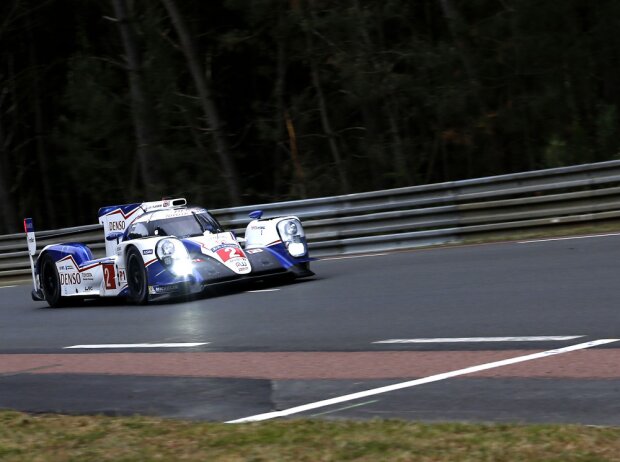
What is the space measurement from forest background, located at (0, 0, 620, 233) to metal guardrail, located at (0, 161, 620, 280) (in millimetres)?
3273

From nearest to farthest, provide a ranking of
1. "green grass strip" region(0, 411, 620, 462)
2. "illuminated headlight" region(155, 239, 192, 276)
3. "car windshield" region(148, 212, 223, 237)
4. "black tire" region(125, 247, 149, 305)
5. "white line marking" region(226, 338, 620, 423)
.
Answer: "green grass strip" region(0, 411, 620, 462) → "white line marking" region(226, 338, 620, 423) → "illuminated headlight" region(155, 239, 192, 276) → "black tire" region(125, 247, 149, 305) → "car windshield" region(148, 212, 223, 237)

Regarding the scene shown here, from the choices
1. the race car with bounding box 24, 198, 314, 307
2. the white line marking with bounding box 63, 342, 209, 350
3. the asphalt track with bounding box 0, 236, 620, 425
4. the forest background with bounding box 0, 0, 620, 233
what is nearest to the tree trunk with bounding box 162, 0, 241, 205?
the forest background with bounding box 0, 0, 620, 233

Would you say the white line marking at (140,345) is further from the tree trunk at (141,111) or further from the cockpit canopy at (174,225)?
the tree trunk at (141,111)

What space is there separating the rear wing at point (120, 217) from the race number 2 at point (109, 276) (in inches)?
→ 9.2

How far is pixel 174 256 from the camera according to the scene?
12570 millimetres

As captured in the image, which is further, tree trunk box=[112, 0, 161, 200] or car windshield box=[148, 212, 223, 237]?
tree trunk box=[112, 0, 161, 200]

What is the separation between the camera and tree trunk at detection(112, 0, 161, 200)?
2350cm

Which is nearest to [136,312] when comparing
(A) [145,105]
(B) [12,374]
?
(B) [12,374]

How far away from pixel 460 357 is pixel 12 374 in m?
3.95

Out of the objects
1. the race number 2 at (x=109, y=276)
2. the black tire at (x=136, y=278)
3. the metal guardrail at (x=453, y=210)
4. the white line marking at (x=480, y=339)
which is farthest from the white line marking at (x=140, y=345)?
the metal guardrail at (x=453, y=210)

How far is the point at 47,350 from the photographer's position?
34.0 feet

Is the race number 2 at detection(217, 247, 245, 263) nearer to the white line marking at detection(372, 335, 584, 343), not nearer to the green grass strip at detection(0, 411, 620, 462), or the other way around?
the white line marking at detection(372, 335, 584, 343)

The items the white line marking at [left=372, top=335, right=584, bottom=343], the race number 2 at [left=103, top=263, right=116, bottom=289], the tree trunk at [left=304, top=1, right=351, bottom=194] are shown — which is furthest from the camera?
the tree trunk at [left=304, top=1, right=351, bottom=194]

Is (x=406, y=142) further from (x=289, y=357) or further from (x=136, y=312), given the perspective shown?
(x=289, y=357)
